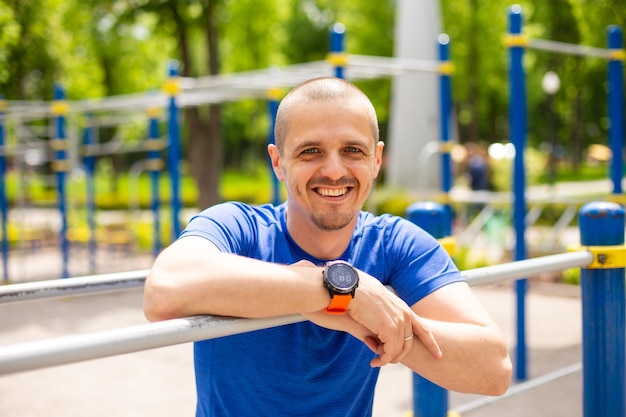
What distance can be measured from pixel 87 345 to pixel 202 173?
45.9 ft

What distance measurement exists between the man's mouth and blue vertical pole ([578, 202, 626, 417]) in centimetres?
96

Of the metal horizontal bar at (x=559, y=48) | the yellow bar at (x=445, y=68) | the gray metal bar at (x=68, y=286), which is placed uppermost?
the yellow bar at (x=445, y=68)

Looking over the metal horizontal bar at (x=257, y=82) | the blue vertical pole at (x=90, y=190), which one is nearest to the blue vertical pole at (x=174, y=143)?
the metal horizontal bar at (x=257, y=82)

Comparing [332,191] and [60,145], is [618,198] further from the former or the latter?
[60,145]

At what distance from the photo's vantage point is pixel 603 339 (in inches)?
87.4

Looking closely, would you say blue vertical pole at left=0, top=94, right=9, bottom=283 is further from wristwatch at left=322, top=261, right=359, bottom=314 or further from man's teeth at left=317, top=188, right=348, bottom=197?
wristwatch at left=322, top=261, right=359, bottom=314

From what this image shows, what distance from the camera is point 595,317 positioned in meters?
2.22

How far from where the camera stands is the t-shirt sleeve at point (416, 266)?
1.75 metres

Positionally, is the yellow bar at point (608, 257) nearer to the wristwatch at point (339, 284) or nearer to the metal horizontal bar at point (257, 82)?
the wristwatch at point (339, 284)

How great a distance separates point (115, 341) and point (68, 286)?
0.65 metres

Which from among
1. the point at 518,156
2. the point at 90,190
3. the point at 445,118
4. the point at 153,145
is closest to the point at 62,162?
the point at 90,190

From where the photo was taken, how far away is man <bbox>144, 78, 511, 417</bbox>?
146cm

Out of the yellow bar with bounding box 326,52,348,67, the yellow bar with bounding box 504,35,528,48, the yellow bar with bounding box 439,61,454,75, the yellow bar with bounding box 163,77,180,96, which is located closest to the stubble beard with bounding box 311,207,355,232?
the yellow bar with bounding box 504,35,528,48

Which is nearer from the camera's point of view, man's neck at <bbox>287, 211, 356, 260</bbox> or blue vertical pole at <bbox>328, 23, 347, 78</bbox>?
man's neck at <bbox>287, 211, 356, 260</bbox>
